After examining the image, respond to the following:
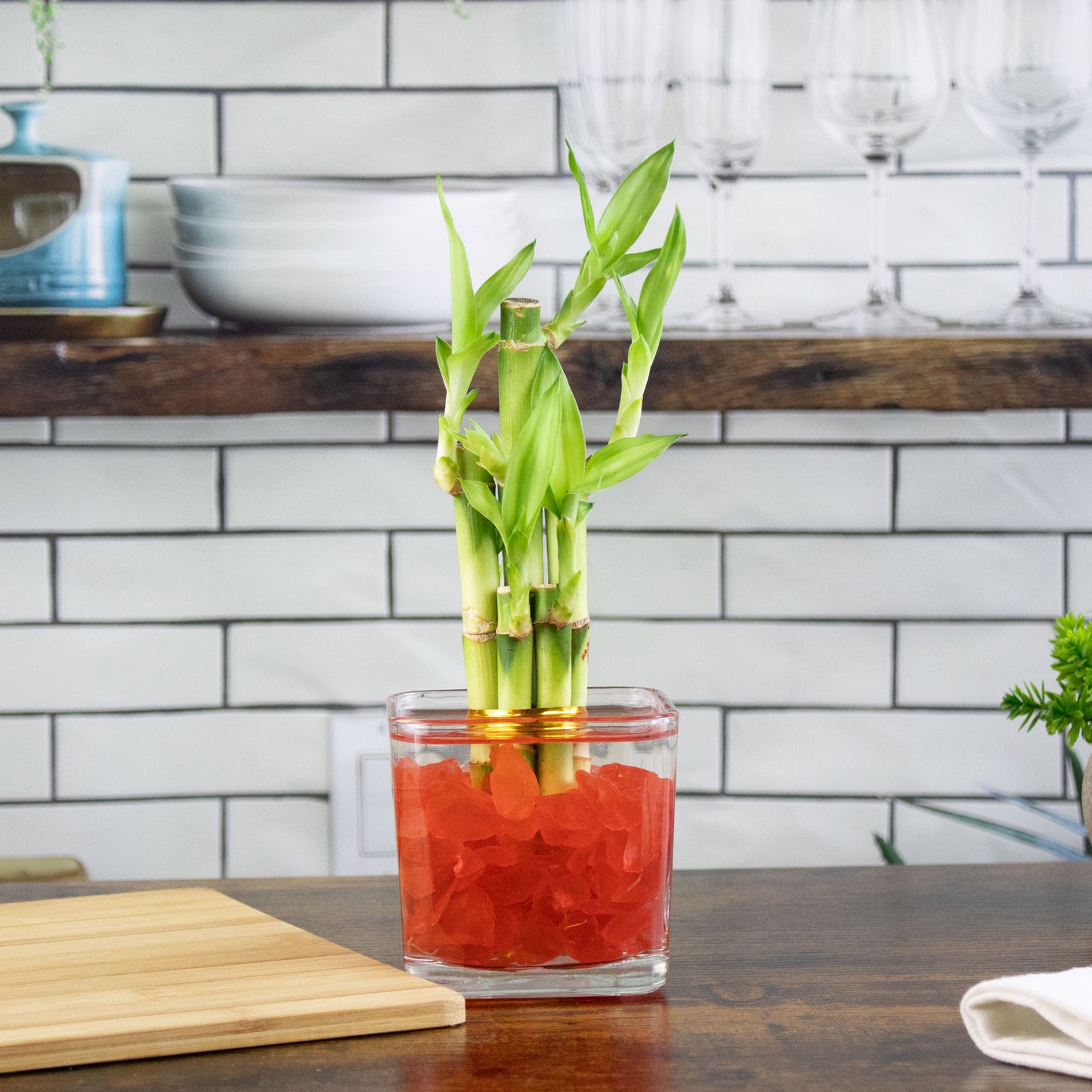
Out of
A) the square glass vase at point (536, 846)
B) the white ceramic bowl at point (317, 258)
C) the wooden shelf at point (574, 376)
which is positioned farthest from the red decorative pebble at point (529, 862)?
the white ceramic bowl at point (317, 258)

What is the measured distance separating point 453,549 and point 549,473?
72 cm

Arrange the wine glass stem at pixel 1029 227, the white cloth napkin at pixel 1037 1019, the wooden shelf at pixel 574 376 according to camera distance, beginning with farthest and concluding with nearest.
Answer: the wine glass stem at pixel 1029 227, the wooden shelf at pixel 574 376, the white cloth napkin at pixel 1037 1019

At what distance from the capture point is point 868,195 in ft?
4.35

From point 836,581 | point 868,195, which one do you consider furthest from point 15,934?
point 868,195

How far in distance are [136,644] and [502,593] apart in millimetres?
789

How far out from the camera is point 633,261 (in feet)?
2.31

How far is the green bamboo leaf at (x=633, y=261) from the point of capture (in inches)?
27.2

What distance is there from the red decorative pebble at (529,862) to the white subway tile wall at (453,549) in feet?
2.24

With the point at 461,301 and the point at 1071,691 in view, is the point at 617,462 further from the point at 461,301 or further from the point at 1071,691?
the point at 1071,691

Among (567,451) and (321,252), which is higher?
(321,252)

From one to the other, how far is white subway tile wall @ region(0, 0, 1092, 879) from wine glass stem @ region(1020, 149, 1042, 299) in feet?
0.60

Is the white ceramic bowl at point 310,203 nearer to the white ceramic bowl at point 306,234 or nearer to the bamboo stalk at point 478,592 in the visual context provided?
the white ceramic bowl at point 306,234

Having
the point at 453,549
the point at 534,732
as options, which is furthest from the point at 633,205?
the point at 453,549

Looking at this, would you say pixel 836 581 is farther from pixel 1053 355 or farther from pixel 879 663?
pixel 1053 355
